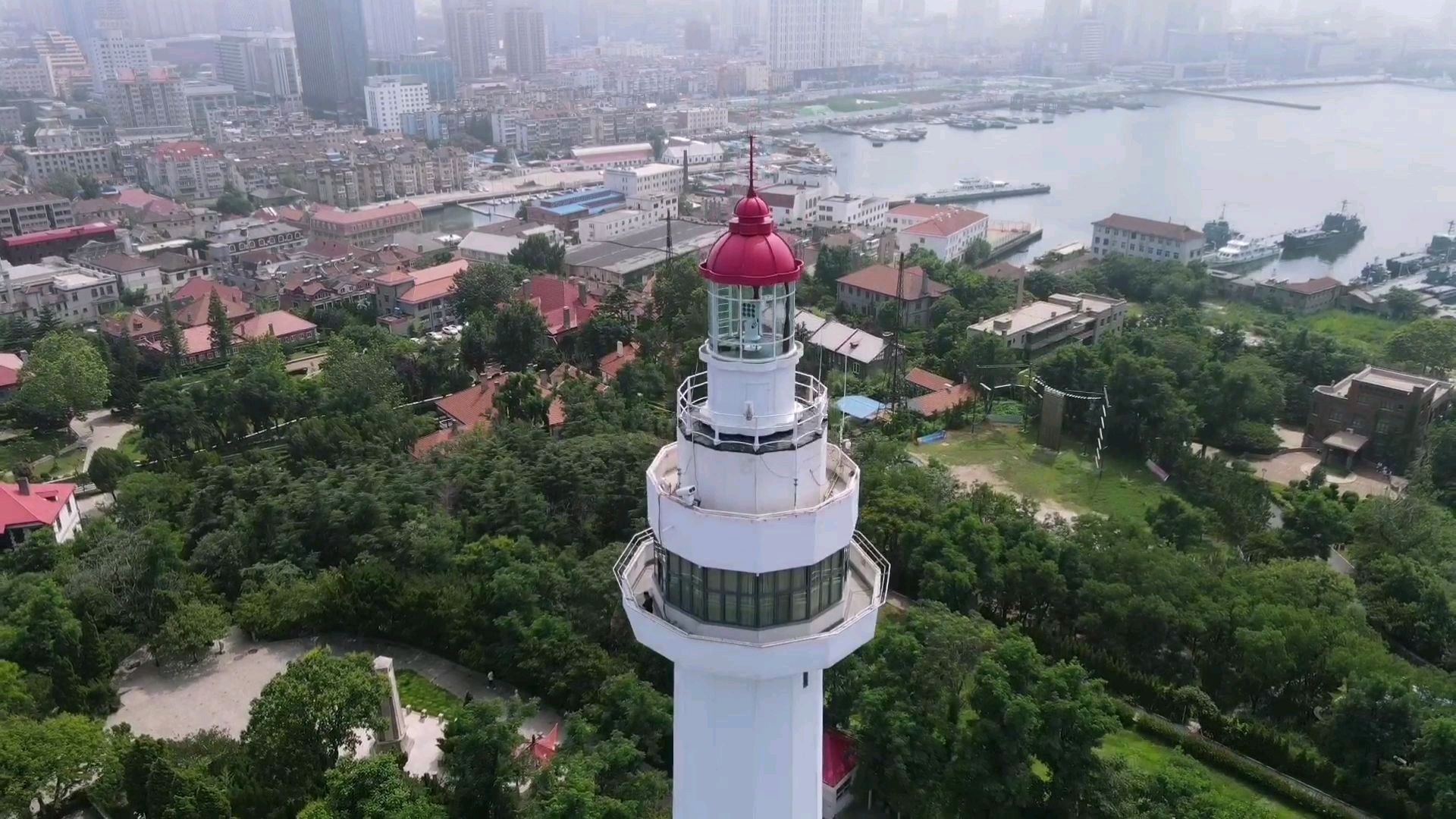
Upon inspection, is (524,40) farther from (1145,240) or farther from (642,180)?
(1145,240)

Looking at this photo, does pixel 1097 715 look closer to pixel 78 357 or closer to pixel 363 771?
pixel 363 771

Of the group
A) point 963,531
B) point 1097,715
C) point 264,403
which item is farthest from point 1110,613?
point 264,403

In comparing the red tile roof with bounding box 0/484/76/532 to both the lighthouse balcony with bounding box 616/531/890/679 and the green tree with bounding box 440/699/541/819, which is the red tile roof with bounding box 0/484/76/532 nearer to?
the green tree with bounding box 440/699/541/819

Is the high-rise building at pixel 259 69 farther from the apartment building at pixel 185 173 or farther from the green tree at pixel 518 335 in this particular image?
the green tree at pixel 518 335

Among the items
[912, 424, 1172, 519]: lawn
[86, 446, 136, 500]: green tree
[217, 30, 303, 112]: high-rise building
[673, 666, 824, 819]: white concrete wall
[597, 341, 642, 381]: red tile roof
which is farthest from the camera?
[217, 30, 303, 112]: high-rise building

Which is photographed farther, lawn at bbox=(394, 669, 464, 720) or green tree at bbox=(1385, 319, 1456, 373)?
green tree at bbox=(1385, 319, 1456, 373)

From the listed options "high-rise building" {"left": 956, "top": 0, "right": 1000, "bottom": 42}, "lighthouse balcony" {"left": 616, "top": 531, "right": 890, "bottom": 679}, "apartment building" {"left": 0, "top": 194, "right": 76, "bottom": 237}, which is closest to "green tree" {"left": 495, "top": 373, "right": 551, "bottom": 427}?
"lighthouse balcony" {"left": 616, "top": 531, "right": 890, "bottom": 679}

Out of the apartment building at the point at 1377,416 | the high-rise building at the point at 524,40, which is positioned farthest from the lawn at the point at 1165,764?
the high-rise building at the point at 524,40
